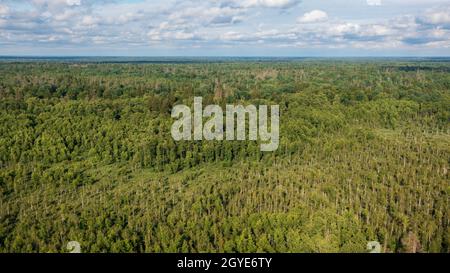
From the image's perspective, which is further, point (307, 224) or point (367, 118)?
point (367, 118)

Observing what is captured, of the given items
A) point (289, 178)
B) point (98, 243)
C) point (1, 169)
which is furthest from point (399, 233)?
point (1, 169)

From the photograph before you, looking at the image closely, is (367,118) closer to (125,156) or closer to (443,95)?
(443,95)

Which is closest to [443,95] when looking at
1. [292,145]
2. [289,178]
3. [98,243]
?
[292,145]

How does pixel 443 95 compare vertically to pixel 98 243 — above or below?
above
